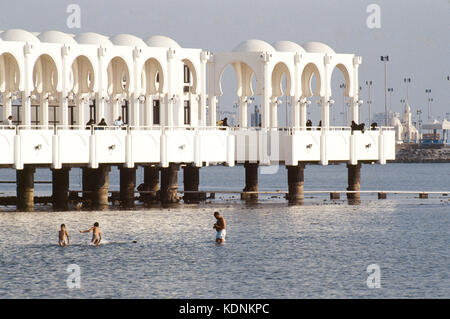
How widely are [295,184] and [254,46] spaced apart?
10.9 m

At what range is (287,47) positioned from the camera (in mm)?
88438

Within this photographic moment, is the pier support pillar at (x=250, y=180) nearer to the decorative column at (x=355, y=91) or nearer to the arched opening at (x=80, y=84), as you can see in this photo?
the decorative column at (x=355, y=91)

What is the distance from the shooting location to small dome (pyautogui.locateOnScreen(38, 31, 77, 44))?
3263 inches

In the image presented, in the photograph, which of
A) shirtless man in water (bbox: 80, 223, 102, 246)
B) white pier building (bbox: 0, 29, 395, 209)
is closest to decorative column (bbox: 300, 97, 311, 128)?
white pier building (bbox: 0, 29, 395, 209)

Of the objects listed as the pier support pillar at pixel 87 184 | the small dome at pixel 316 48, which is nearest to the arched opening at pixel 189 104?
the pier support pillar at pixel 87 184

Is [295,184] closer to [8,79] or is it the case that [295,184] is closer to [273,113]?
[273,113]

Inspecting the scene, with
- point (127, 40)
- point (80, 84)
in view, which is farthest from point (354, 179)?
point (80, 84)

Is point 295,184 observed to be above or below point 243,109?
below

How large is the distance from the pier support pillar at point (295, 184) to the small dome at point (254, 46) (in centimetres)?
909

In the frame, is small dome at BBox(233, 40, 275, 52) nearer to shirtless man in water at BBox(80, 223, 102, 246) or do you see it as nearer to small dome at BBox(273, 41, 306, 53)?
small dome at BBox(273, 41, 306, 53)

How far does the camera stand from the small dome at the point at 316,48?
90062mm

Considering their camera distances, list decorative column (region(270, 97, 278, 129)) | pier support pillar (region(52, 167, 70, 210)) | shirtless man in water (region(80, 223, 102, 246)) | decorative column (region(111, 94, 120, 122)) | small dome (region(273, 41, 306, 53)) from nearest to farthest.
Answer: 1. shirtless man in water (region(80, 223, 102, 246))
2. pier support pillar (region(52, 167, 70, 210))
3. small dome (region(273, 41, 306, 53))
4. decorative column (region(270, 97, 278, 129))
5. decorative column (region(111, 94, 120, 122))

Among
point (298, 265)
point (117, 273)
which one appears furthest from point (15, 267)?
point (298, 265)

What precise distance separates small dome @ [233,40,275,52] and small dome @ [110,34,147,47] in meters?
7.20
